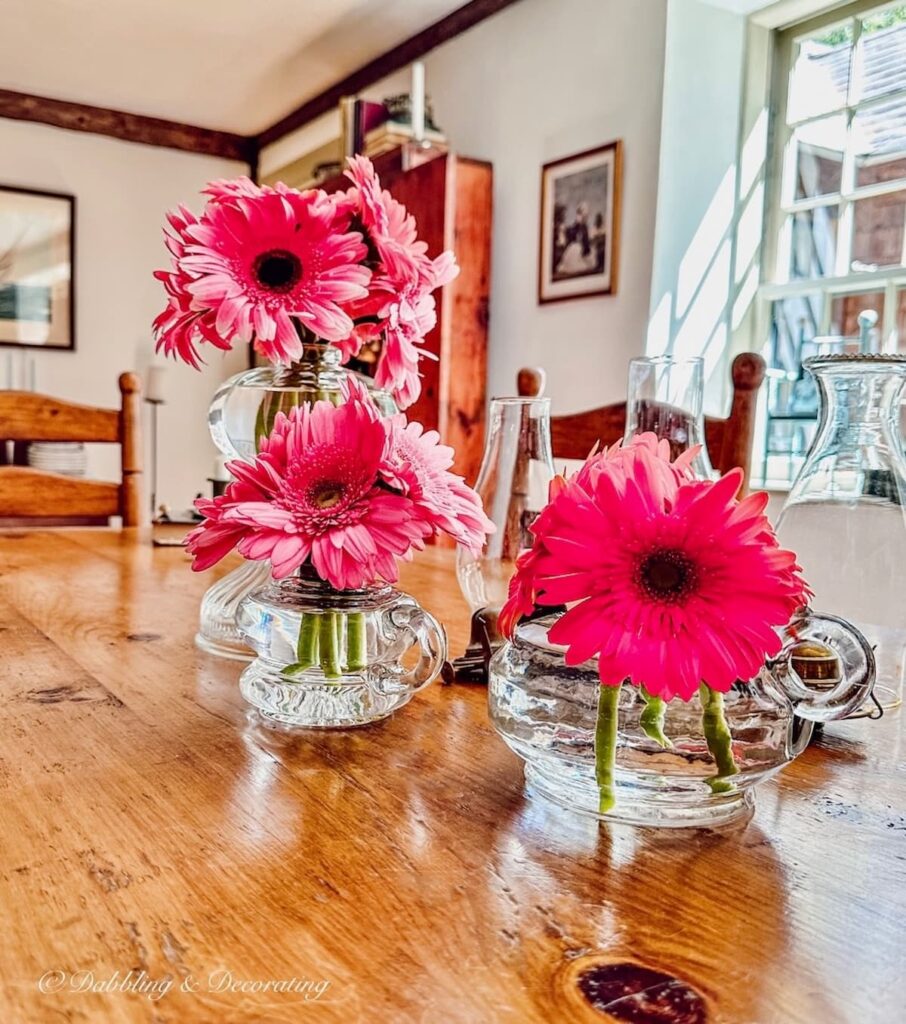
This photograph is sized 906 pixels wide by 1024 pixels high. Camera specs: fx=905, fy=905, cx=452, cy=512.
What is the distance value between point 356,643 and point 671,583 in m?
0.24

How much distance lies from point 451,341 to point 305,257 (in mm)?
2474

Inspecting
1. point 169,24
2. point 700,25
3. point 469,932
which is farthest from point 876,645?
point 169,24

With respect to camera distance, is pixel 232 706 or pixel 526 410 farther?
pixel 526 410

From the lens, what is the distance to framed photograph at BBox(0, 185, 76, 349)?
430 cm

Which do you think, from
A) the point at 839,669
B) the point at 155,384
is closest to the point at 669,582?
the point at 839,669

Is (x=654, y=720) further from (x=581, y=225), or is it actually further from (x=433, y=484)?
(x=581, y=225)

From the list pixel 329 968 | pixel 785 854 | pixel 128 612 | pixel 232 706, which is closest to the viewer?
pixel 329 968

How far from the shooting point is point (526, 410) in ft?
2.28

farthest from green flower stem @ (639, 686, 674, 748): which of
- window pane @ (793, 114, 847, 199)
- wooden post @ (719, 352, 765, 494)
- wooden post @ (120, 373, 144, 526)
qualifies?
window pane @ (793, 114, 847, 199)

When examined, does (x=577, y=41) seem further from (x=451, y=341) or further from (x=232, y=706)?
(x=232, y=706)

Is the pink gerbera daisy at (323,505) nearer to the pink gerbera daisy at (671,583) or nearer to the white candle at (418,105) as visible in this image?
the pink gerbera daisy at (671,583)

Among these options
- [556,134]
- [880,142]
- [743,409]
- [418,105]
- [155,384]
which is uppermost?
[418,105]

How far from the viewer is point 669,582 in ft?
1.23

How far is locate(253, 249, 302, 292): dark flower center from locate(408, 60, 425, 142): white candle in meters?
2.61
